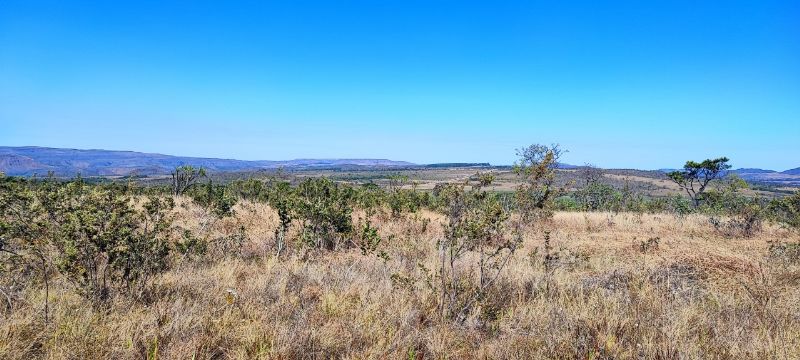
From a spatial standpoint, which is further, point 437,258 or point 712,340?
point 437,258

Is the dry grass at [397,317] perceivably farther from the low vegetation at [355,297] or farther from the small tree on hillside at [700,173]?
the small tree on hillside at [700,173]

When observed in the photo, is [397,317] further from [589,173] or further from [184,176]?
[589,173]

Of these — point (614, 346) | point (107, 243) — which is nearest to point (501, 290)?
point (614, 346)

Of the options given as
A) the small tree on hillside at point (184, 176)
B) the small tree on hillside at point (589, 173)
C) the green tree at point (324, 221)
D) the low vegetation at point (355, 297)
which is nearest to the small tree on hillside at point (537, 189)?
the low vegetation at point (355, 297)

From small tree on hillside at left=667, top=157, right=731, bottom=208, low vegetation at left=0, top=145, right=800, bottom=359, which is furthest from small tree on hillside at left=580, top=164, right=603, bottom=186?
low vegetation at left=0, top=145, right=800, bottom=359

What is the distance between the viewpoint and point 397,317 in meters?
4.33

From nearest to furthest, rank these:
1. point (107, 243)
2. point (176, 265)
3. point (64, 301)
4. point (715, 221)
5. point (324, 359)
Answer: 1. point (324, 359)
2. point (64, 301)
3. point (107, 243)
4. point (176, 265)
5. point (715, 221)

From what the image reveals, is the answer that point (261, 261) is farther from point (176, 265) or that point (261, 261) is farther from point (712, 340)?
point (712, 340)

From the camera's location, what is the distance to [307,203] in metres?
9.17

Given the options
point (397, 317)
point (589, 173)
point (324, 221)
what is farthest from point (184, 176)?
point (589, 173)

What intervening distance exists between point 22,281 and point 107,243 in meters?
1.34

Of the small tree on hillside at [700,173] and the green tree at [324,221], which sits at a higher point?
the small tree on hillside at [700,173]

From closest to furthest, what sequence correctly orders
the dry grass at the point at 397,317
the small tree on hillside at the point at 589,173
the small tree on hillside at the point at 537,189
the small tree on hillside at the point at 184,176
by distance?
1. the dry grass at the point at 397,317
2. the small tree on hillside at the point at 537,189
3. the small tree on hillside at the point at 184,176
4. the small tree on hillside at the point at 589,173

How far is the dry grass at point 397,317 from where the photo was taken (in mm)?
3541
